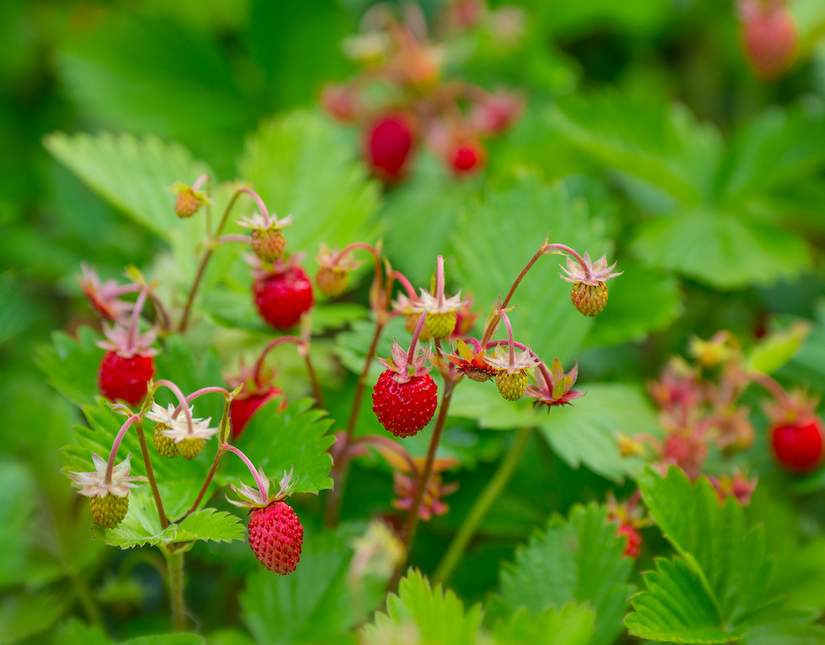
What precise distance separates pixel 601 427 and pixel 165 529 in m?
0.52

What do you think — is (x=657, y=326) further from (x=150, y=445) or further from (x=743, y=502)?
(x=150, y=445)

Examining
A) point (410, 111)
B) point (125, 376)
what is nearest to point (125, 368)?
point (125, 376)

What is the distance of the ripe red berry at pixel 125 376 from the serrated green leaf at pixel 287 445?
0.12 m

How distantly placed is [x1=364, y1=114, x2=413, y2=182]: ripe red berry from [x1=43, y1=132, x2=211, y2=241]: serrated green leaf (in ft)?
1.36

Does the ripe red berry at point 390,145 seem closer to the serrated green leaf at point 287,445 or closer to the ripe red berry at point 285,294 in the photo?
the ripe red berry at point 285,294

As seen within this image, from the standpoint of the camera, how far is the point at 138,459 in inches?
27.4

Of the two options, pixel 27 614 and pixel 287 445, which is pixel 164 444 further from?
pixel 27 614

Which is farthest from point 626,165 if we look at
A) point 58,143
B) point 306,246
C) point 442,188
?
point 58,143

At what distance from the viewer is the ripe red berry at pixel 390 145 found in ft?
4.51

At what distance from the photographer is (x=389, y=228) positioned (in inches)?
52.2

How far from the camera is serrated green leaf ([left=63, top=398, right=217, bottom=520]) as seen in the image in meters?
0.67

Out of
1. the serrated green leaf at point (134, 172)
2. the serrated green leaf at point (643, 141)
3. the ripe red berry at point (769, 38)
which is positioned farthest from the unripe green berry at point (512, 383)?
the ripe red berry at point (769, 38)

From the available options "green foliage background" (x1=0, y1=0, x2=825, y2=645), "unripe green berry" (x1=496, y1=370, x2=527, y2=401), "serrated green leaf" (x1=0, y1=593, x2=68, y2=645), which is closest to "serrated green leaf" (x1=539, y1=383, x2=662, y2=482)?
"green foliage background" (x1=0, y1=0, x2=825, y2=645)

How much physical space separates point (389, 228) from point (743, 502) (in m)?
0.75
